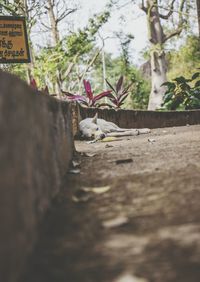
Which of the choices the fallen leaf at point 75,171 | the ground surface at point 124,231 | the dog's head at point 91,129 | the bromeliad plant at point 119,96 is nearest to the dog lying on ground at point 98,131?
the dog's head at point 91,129

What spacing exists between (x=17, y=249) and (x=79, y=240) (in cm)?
30

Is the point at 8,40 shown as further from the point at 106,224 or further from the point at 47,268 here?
the point at 47,268

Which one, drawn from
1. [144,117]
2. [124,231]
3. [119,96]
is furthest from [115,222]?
[119,96]

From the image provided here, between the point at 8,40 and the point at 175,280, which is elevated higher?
the point at 8,40

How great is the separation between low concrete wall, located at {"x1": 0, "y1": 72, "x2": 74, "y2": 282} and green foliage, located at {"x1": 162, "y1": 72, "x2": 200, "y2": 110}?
8643 mm

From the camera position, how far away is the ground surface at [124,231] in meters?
1.10

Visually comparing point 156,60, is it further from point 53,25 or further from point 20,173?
point 20,173

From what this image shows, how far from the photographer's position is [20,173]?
1.25 m

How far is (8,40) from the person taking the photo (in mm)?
3977

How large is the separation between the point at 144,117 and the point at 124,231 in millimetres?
6895

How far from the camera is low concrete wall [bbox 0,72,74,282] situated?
1050mm

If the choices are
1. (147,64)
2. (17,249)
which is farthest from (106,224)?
(147,64)

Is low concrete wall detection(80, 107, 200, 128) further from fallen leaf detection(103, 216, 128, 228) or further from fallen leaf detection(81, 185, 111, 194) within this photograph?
fallen leaf detection(103, 216, 128, 228)

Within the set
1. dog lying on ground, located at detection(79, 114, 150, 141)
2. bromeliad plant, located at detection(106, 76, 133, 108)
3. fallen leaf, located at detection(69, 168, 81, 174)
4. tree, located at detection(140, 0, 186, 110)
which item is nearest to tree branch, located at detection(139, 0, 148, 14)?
tree, located at detection(140, 0, 186, 110)
